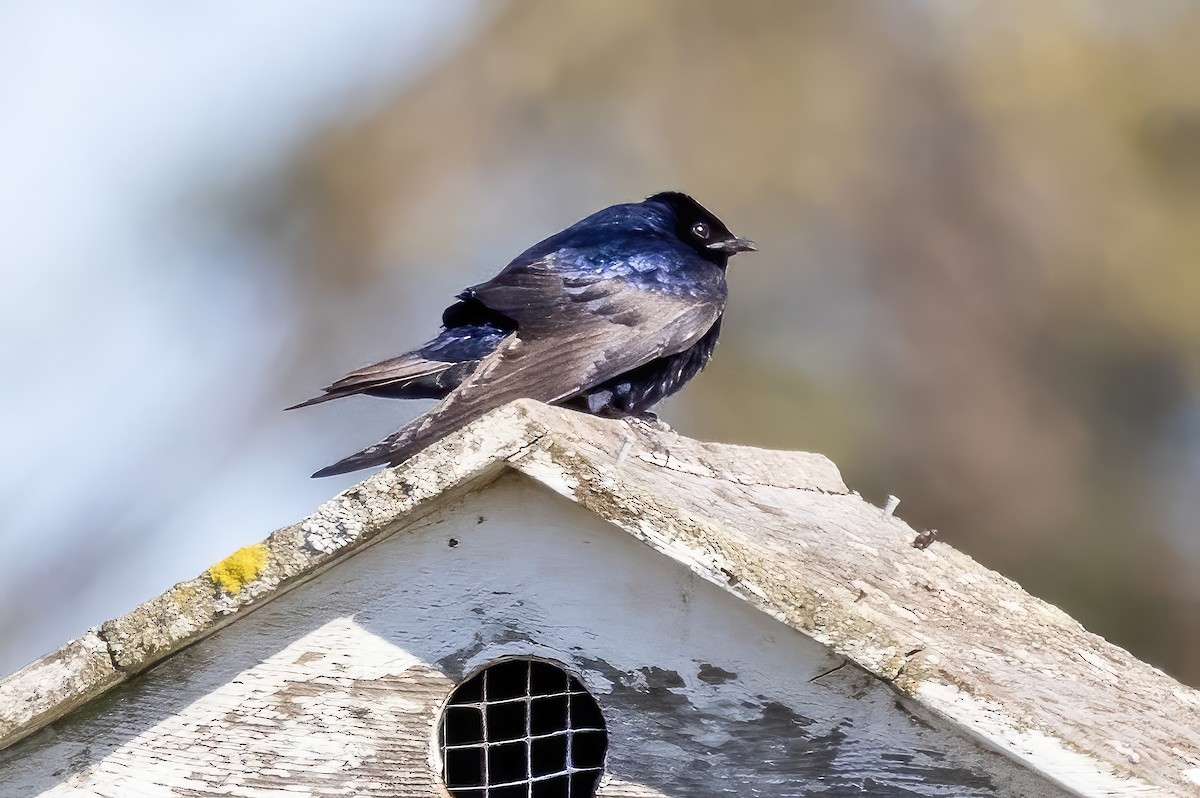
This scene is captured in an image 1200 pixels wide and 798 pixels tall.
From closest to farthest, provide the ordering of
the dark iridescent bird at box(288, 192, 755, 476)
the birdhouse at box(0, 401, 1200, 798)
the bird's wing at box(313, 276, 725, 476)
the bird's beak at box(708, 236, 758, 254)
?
1. the birdhouse at box(0, 401, 1200, 798)
2. the bird's wing at box(313, 276, 725, 476)
3. the dark iridescent bird at box(288, 192, 755, 476)
4. the bird's beak at box(708, 236, 758, 254)

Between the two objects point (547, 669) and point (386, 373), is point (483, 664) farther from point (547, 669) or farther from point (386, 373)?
point (386, 373)

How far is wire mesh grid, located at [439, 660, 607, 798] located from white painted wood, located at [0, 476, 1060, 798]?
0.11m

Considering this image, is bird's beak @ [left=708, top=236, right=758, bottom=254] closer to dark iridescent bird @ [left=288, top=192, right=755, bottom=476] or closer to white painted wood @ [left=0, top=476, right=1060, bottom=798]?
dark iridescent bird @ [left=288, top=192, right=755, bottom=476]

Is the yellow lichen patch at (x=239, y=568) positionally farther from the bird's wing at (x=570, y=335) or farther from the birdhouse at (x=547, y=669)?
the bird's wing at (x=570, y=335)

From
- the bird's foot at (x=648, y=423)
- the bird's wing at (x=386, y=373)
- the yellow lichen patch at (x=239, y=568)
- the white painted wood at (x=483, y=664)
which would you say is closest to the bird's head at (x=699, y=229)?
the bird's foot at (x=648, y=423)

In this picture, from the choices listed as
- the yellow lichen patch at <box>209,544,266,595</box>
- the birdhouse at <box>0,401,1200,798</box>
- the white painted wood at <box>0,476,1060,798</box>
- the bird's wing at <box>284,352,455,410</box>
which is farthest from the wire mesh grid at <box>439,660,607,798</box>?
the bird's wing at <box>284,352,455,410</box>

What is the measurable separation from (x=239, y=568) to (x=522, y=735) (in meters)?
0.68

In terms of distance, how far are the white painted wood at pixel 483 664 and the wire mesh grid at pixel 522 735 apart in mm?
110

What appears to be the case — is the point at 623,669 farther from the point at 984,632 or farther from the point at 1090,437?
the point at 1090,437

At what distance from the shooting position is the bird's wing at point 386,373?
11.7 feet

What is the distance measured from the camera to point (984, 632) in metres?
2.57

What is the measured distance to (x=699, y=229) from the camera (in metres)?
4.86

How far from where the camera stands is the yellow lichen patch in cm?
211

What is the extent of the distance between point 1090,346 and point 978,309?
2.09 feet
